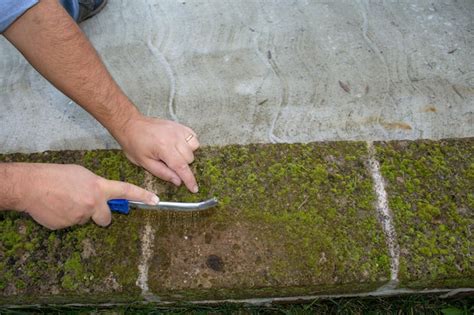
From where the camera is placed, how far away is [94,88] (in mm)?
1659

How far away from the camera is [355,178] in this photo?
62.1 inches

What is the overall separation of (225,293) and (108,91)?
0.79m

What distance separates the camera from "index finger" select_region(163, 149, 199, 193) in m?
1.56

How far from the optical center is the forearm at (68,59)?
61.9 inches

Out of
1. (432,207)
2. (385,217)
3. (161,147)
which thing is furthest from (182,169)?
(432,207)

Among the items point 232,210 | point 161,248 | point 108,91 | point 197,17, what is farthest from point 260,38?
point 161,248

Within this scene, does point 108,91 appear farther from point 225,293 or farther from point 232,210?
point 225,293

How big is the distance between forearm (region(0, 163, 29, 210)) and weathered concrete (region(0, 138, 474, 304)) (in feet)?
0.40

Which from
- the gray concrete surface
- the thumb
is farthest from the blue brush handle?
the gray concrete surface

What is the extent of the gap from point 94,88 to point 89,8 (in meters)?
0.94

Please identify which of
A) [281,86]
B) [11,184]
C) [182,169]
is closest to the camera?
[11,184]

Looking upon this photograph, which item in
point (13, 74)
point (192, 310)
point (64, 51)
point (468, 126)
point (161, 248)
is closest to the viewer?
point (161, 248)

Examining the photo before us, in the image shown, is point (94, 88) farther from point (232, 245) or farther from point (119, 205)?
point (232, 245)

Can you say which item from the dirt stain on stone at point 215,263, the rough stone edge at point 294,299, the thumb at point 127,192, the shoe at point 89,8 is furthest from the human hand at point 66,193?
the shoe at point 89,8
